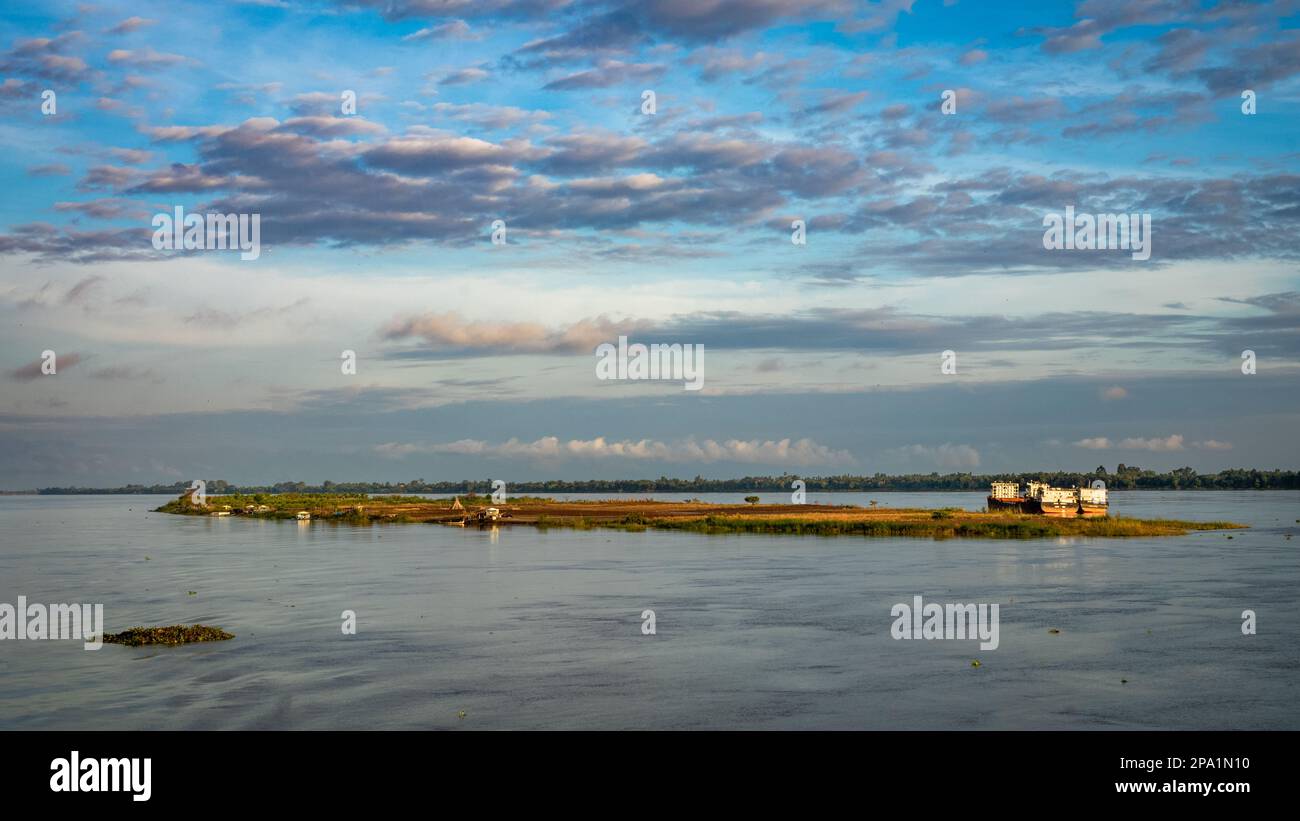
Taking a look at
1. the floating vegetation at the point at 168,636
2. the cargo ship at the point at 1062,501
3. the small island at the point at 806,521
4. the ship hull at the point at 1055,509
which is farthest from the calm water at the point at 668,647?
the cargo ship at the point at 1062,501

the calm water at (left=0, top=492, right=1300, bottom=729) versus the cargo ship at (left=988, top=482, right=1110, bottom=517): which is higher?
the cargo ship at (left=988, top=482, right=1110, bottom=517)

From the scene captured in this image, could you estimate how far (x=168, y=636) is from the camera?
1399 inches

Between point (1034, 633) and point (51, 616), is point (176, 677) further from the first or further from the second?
point (1034, 633)

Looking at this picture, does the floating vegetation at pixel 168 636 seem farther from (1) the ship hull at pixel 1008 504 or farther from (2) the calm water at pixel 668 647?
(1) the ship hull at pixel 1008 504

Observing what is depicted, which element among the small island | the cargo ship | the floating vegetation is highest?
the cargo ship

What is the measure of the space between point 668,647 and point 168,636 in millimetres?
15881

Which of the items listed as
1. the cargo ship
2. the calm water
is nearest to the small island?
the cargo ship

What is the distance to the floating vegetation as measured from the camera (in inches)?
1389

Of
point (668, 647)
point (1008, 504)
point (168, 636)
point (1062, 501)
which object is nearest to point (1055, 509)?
point (1062, 501)

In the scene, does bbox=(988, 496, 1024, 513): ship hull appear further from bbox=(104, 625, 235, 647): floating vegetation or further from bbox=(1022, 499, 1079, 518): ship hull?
bbox=(104, 625, 235, 647): floating vegetation

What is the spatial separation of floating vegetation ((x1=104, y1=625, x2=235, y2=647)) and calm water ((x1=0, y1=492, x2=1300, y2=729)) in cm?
81

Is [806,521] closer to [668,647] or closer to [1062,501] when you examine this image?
[1062,501]
